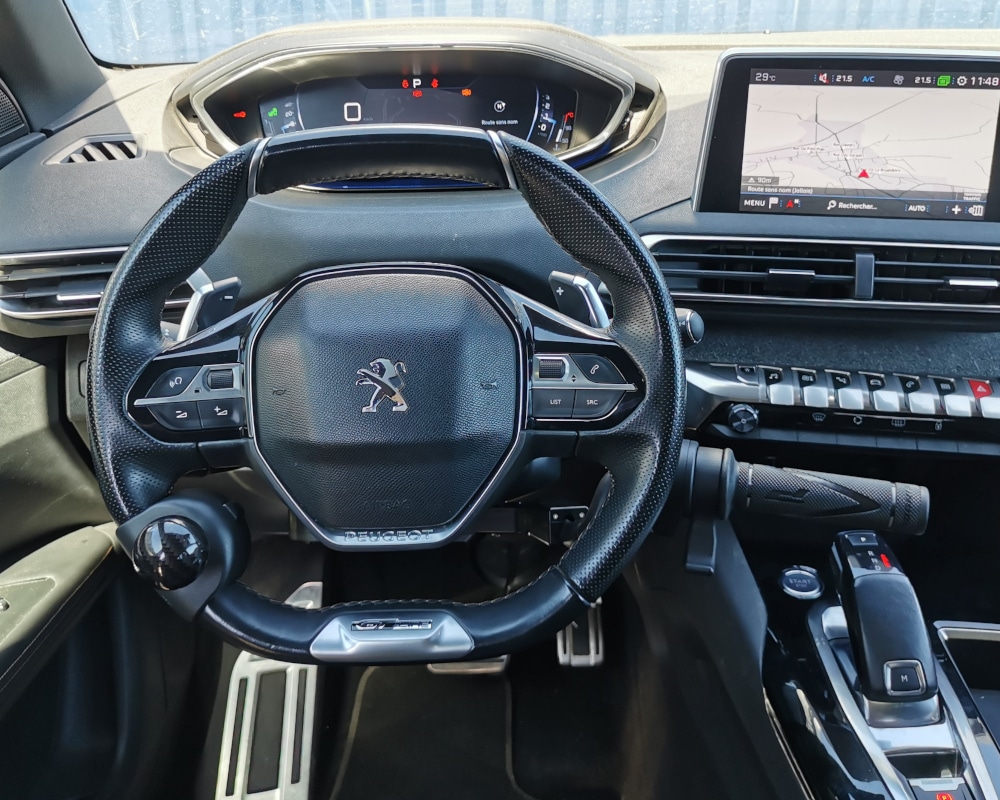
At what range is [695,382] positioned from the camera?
4.79 feet

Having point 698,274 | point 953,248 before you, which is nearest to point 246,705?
point 698,274

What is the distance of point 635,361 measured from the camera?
1018 millimetres

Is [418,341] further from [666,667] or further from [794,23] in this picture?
[794,23]

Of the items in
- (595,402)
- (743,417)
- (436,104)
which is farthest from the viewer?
(436,104)

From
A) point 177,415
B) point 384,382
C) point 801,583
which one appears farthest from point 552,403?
point 801,583

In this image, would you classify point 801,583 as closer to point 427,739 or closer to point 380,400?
point 380,400

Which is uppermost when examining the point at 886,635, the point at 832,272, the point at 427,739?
the point at 832,272

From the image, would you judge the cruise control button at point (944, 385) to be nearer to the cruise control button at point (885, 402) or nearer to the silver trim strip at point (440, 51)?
the cruise control button at point (885, 402)

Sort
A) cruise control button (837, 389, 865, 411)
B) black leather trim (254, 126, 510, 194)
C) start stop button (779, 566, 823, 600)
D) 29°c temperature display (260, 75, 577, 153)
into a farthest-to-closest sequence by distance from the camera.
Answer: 29°c temperature display (260, 75, 577, 153)
cruise control button (837, 389, 865, 411)
start stop button (779, 566, 823, 600)
black leather trim (254, 126, 510, 194)

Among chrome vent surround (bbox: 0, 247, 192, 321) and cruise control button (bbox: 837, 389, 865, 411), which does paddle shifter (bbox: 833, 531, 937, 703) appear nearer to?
cruise control button (bbox: 837, 389, 865, 411)

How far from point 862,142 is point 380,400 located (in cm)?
93

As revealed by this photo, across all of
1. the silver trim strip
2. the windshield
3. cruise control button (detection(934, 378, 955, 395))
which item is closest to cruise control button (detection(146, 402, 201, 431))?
the silver trim strip

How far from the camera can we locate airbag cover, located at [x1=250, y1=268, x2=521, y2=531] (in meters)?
1.08

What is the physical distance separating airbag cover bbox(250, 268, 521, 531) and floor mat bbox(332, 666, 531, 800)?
2.74 feet
